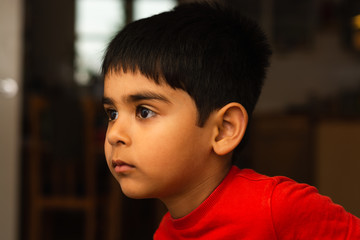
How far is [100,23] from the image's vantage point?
5.53 metres

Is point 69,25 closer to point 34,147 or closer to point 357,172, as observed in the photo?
point 34,147

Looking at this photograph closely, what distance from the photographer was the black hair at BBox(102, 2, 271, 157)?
76 centimetres

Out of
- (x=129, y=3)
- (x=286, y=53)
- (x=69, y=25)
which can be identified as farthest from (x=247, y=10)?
(x=69, y=25)

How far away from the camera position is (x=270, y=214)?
0.71 meters

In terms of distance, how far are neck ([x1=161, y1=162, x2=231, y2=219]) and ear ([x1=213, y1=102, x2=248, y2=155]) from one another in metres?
0.07

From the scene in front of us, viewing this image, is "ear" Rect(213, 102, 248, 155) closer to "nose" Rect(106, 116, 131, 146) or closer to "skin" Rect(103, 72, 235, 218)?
"skin" Rect(103, 72, 235, 218)

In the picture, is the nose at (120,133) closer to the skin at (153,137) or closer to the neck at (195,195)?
the skin at (153,137)

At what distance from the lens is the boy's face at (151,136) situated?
73cm

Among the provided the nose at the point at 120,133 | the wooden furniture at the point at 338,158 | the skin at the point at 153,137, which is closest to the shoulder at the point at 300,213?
the skin at the point at 153,137

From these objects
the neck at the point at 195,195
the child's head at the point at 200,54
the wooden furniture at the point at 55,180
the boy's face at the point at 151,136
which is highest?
the child's head at the point at 200,54

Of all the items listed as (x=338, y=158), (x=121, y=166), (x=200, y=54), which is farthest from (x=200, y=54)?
(x=338, y=158)

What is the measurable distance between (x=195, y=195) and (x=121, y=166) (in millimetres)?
157

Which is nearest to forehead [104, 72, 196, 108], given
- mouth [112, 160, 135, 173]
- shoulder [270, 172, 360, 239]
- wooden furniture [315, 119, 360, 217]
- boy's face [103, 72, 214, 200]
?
boy's face [103, 72, 214, 200]

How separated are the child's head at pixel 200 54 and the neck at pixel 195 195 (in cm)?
12
